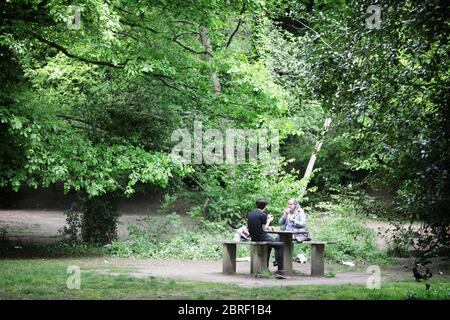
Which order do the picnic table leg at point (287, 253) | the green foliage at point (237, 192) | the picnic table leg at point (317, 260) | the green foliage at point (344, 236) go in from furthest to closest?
the green foliage at point (237, 192) → the green foliage at point (344, 236) → the picnic table leg at point (317, 260) → the picnic table leg at point (287, 253)

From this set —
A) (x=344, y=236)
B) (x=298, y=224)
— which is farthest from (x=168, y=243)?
(x=344, y=236)

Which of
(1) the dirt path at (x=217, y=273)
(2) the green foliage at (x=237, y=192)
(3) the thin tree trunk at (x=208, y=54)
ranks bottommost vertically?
(1) the dirt path at (x=217, y=273)

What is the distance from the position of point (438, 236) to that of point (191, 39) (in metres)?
13.2

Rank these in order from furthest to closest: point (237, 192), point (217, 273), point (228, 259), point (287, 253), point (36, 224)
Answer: point (36, 224) → point (237, 192) → point (217, 273) → point (228, 259) → point (287, 253)

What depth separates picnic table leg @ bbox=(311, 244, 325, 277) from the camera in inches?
565

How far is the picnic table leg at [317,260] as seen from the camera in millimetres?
14352

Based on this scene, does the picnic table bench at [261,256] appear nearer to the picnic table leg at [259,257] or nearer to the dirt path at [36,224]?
the picnic table leg at [259,257]

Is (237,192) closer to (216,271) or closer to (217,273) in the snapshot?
(216,271)

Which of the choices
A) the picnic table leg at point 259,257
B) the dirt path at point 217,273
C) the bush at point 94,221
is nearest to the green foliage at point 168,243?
the bush at point 94,221

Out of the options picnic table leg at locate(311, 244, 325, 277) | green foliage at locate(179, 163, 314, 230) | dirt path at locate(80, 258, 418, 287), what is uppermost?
green foliage at locate(179, 163, 314, 230)

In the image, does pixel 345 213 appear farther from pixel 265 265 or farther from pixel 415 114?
pixel 415 114

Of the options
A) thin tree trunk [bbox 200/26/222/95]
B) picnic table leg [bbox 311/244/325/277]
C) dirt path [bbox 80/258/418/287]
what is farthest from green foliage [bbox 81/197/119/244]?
picnic table leg [bbox 311/244/325/277]

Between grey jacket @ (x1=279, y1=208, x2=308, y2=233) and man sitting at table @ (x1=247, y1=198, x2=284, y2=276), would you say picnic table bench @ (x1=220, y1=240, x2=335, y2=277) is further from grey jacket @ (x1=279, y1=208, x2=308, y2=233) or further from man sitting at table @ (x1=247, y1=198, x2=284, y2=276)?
grey jacket @ (x1=279, y1=208, x2=308, y2=233)

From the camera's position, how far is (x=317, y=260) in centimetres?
1435
